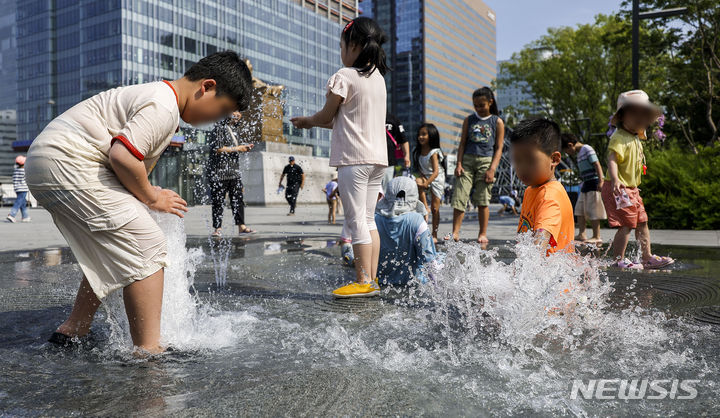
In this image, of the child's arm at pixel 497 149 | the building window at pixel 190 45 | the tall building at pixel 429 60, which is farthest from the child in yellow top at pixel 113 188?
the tall building at pixel 429 60

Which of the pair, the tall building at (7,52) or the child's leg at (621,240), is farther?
the tall building at (7,52)

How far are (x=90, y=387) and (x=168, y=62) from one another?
232 feet

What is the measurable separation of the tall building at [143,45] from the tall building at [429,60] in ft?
133

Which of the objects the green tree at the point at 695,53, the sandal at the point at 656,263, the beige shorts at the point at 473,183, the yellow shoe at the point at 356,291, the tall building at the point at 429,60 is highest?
the tall building at the point at 429,60

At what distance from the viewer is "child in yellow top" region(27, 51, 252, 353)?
7.22 ft

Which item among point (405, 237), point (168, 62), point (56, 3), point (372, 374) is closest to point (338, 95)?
point (405, 237)

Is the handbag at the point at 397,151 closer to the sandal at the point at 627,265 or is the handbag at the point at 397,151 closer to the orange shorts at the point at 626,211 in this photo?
the orange shorts at the point at 626,211

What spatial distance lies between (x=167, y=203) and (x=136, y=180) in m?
0.24

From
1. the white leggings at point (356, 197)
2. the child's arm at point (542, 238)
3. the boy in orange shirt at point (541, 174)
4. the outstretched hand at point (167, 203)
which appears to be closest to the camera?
the outstretched hand at point (167, 203)

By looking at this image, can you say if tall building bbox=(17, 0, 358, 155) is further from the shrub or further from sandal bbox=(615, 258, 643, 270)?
sandal bbox=(615, 258, 643, 270)

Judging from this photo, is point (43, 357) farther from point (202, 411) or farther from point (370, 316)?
point (370, 316)

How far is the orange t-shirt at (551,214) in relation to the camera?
283 cm

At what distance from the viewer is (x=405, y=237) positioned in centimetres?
431

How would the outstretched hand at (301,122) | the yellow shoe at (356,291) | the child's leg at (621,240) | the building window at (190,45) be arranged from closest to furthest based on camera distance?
the yellow shoe at (356,291) < the outstretched hand at (301,122) < the child's leg at (621,240) < the building window at (190,45)
